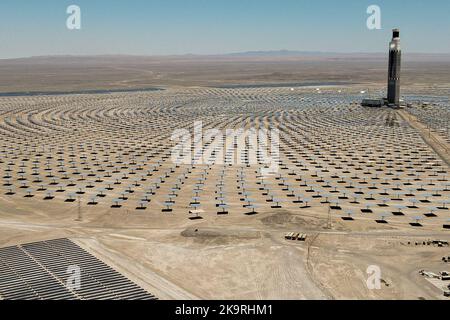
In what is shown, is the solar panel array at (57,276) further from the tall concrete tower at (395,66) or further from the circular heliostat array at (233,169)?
the tall concrete tower at (395,66)

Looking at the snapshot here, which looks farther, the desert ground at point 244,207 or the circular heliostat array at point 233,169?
the circular heliostat array at point 233,169

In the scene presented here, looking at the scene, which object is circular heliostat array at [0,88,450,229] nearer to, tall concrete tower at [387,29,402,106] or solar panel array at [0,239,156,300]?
solar panel array at [0,239,156,300]

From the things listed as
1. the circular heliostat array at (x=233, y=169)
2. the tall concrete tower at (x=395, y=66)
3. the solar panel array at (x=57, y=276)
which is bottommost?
the solar panel array at (x=57, y=276)

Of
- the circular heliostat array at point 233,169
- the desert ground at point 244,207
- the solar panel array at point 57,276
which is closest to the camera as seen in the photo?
the solar panel array at point 57,276

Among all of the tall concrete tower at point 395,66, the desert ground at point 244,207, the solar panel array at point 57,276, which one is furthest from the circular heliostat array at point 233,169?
the tall concrete tower at point 395,66

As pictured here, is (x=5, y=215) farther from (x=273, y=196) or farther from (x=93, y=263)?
(x=273, y=196)

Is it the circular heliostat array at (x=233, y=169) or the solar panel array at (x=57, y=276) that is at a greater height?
the circular heliostat array at (x=233, y=169)

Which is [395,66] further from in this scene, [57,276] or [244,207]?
[57,276]

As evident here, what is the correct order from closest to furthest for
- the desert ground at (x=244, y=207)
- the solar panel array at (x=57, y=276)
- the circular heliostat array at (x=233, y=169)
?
the solar panel array at (x=57, y=276)
the desert ground at (x=244, y=207)
the circular heliostat array at (x=233, y=169)

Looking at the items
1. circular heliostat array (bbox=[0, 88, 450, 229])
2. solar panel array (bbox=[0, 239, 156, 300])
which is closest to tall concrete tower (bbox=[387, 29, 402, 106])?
circular heliostat array (bbox=[0, 88, 450, 229])

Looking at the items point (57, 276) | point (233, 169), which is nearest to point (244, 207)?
point (233, 169)
